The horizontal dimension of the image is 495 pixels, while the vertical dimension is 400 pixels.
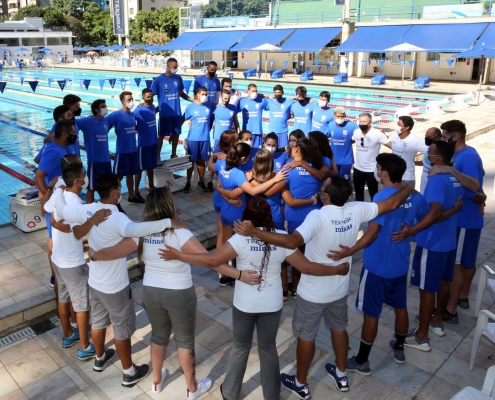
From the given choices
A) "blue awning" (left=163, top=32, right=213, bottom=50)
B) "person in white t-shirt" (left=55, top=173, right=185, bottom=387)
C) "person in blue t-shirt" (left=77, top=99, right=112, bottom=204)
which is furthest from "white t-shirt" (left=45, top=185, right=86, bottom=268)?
"blue awning" (left=163, top=32, right=213, bottom=50)

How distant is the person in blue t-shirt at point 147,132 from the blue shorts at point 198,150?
1.73ft

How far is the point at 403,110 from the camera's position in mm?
14875

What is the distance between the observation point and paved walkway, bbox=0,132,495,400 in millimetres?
3162

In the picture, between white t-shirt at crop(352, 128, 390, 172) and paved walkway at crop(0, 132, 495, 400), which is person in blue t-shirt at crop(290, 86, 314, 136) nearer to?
white t-shirt at crop(352, 128, 390, 172)

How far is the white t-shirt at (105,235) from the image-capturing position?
9.34ft

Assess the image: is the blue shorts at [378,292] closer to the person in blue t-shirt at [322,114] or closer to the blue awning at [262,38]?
the person in blue t-shirt at [322,114]

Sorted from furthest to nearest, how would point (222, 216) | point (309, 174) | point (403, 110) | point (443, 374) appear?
point (403, 110) → point (222, 216) → point (309, 174) → point (443, 374)

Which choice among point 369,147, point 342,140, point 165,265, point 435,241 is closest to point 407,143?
point 369,147

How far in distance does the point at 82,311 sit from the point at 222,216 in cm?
151

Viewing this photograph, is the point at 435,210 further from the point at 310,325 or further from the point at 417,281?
the point at 310,325

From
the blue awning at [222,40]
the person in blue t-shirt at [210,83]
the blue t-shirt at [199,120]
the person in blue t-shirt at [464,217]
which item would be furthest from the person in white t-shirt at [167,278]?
the blue awning at [222,40]

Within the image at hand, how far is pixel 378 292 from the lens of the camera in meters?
3.18

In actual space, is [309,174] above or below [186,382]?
above

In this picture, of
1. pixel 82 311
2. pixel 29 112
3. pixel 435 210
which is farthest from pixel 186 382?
pixel 29 112
